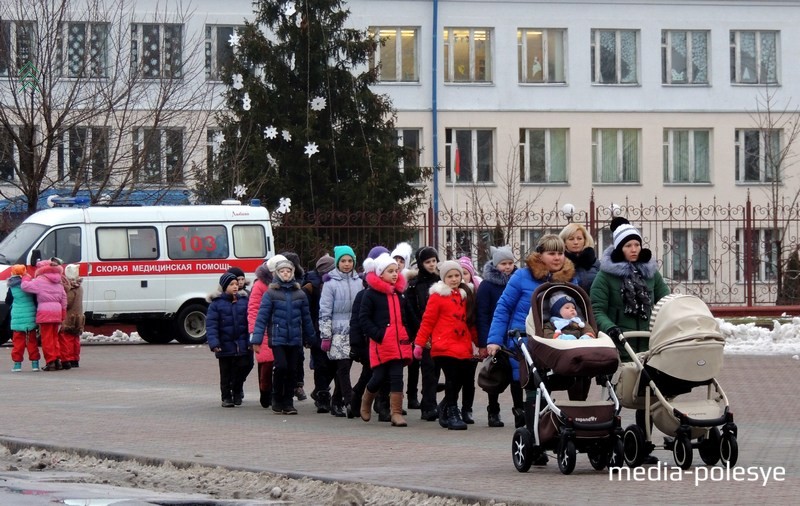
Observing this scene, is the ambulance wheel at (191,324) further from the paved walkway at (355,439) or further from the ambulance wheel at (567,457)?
the ambulance wheel at (567,457)

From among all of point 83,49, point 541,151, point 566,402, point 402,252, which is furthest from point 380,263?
point 541,151

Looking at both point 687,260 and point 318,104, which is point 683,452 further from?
point 318,104

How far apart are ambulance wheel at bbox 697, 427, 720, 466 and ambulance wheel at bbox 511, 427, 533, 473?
1.24 meters

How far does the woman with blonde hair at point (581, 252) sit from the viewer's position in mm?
12938

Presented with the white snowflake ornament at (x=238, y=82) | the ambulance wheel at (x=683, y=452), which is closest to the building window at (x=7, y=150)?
the white snowflake ornament at (x=238, y=82)

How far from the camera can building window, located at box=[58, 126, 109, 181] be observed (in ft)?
108

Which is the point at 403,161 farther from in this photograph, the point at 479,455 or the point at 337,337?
the point at 479,455

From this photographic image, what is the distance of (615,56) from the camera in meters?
45.7

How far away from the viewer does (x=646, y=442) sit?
36.1 ft

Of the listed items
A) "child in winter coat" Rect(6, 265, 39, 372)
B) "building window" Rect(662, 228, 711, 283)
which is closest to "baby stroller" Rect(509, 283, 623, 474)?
"child in winter coat" Rect(6, 265, 39, 372)

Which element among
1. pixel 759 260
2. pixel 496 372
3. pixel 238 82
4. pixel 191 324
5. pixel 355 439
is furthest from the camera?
pixel 238 82

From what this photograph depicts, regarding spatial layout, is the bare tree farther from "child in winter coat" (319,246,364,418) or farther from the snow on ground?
"child in winter coat" (319,246,364,418)

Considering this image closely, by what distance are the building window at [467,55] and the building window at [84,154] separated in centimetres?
1372

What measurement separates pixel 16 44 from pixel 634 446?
81.1 ft
